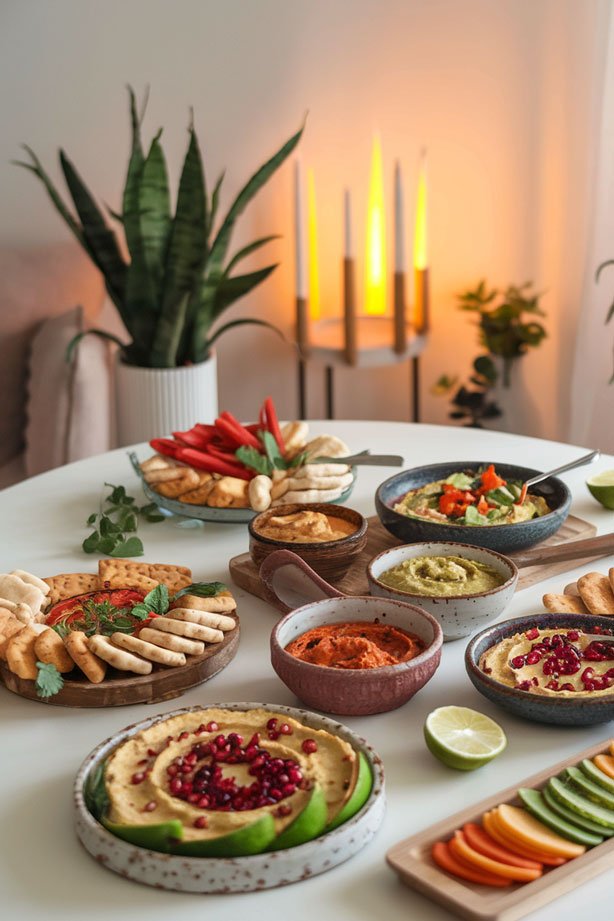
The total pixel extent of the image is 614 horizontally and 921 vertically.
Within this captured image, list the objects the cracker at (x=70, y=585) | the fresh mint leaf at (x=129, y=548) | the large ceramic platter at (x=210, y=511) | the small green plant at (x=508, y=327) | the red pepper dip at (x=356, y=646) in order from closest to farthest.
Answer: the red pepper dip at (x=356, y=646)
the cracker at (x=70, y=585)
the fresh mint leaf at (x=129, y=548)
the large ceramic platter at (x=210, y=511)
the small green plant at (x=508, y=327)

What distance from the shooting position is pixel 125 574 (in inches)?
71.2

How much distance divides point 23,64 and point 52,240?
0.67 m

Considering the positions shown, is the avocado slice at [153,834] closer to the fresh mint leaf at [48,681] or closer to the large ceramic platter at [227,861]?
the large ceramic platter at [227,861]

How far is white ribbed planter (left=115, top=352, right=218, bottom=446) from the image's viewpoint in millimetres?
3742

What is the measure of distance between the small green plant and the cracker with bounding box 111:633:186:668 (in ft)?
10.4

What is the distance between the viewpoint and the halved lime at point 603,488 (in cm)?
218

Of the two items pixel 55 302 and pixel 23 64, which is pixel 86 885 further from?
pixel 23 64

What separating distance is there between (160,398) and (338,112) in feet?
5.24

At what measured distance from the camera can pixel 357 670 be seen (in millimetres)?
1397

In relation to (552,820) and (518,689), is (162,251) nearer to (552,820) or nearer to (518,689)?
(518,689)

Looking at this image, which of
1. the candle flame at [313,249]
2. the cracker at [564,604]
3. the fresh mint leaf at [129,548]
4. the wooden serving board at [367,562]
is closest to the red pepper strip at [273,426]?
the wooden serving board at [367,562]

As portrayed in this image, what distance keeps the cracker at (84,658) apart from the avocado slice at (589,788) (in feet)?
2.01

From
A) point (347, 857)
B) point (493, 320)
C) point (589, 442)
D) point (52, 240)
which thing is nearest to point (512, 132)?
point (493, 320)

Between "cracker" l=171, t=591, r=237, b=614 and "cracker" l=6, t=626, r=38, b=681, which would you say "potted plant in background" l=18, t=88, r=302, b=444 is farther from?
"cracker" l=6, t=626, r=38, b=681
